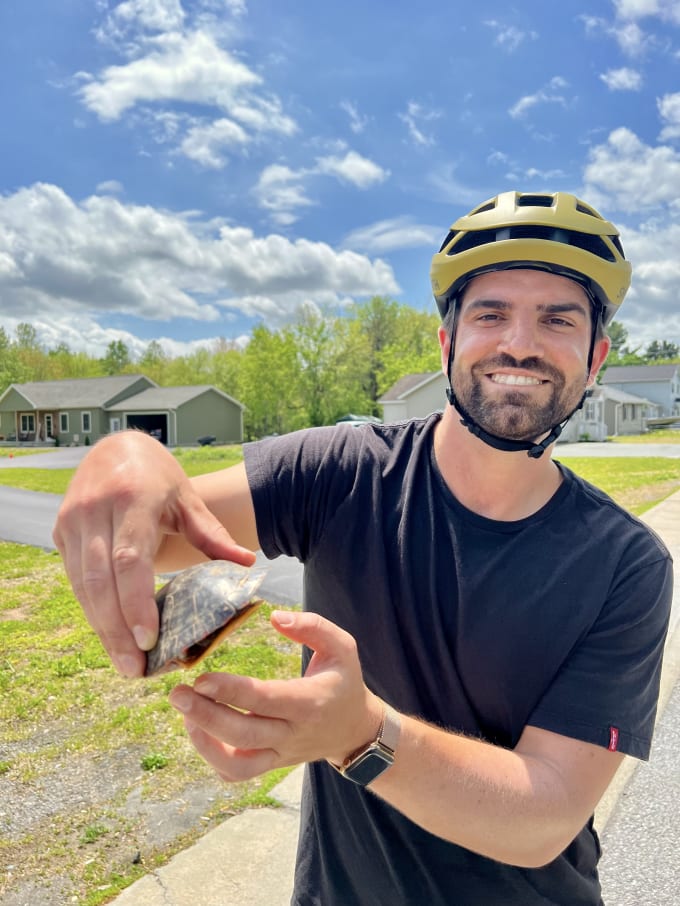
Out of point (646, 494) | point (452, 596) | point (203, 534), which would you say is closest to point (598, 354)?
point (452, 596)

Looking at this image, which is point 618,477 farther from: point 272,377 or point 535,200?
point 272,377

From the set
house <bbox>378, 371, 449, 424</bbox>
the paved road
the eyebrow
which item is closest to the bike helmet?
the eyebrow

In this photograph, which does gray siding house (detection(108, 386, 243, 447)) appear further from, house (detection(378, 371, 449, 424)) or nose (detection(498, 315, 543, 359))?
nose (detection(498, 315, 543, 359))

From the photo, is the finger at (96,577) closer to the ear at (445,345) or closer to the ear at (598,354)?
the ear at (445,345)

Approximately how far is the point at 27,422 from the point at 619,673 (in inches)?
2682

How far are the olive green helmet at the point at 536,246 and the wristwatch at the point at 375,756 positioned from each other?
1.59 m

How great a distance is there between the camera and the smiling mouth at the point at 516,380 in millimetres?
2092

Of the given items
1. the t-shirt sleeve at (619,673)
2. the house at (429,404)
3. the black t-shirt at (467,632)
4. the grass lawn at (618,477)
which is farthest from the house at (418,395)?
the t-shirt sleeve at (619,673)

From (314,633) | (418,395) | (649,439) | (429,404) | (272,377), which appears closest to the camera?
(314,633)

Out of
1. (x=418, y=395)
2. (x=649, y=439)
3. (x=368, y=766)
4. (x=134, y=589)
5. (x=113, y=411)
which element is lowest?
(x=649, y=439)

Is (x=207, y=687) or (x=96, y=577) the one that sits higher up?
(x=96, y=577)

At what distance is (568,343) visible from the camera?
2105 millimetres

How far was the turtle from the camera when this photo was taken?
1.44 m

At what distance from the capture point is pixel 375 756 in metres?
1.30
